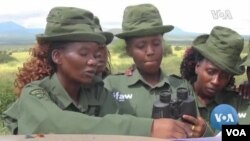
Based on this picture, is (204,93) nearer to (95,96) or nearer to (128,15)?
(128,15)

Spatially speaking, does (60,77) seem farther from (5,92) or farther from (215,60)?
(5,92)

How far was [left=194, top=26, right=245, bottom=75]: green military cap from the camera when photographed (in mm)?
3086

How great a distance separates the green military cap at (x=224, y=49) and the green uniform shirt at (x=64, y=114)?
82 centimetres

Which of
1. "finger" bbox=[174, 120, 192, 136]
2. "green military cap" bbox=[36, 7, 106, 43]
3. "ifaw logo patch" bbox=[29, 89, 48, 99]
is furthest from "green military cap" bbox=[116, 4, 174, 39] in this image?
"finger" bbox=[174, 120, 192, 136]

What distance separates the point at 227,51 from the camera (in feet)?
10.4

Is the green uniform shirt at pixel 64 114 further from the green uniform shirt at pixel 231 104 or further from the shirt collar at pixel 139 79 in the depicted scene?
the green uniform shirt at pixel 231 104

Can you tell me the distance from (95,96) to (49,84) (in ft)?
0.83

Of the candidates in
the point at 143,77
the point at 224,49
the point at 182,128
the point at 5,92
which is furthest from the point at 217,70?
the point at 5,92

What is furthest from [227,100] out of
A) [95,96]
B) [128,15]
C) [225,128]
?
[225,128]

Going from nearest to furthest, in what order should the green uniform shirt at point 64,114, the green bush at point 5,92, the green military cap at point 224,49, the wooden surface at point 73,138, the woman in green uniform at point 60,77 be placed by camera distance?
the wooden surface at point 73,138 < the green uniform shirt at point 64,114 < the woman in green uniform at point 60,77 < the green military cap at point 224,49 < the green bush at point 5,92

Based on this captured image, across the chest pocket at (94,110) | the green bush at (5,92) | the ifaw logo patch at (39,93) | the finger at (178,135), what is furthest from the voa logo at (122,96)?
the green bush at (5,92)

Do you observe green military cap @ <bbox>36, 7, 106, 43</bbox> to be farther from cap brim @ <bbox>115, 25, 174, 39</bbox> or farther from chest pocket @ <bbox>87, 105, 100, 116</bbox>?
cap brim @ <bbox>115, 25, 174, 39</bbox>

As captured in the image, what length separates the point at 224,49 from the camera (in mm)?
A: 3176

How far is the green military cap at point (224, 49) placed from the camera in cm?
309
